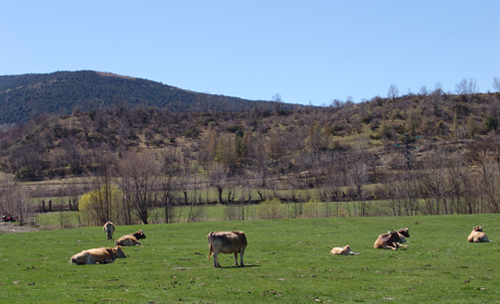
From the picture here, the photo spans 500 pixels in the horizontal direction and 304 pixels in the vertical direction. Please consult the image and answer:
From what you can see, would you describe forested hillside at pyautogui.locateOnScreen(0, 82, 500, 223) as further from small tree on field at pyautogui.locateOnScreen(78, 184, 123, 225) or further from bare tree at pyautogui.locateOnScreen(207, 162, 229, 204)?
small tree on field at pyautogui.locateOnScreen(78, 184, 123, 225)

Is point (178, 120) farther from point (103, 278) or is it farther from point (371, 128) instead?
point (103, 278)

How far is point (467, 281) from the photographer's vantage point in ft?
40.3

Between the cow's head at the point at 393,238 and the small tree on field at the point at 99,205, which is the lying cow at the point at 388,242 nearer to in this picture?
the cow's head at the point at 393,238

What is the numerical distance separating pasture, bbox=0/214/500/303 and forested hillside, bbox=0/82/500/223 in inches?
1168

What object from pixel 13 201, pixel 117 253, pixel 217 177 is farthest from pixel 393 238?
pixel 217 177

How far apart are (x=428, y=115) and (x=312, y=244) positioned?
13576cm

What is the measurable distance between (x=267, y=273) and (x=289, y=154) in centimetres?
11667

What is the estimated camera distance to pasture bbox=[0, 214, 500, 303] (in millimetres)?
10648

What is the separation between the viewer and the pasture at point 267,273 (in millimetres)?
10648

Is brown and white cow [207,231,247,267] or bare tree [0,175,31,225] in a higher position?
brown and white cow [207,231,247,267]

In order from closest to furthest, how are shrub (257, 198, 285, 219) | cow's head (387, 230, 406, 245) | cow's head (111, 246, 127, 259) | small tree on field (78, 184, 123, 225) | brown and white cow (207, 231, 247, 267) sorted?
1. brown and white cow (207, 231, 247, 267)
2. cow's head (111, 246, 127, 259)
3. cow's head (387, 230, 406, 245)
4. small tree on field (78, 184, 123, 225)
5. shrub (257, 198, 285, 219)

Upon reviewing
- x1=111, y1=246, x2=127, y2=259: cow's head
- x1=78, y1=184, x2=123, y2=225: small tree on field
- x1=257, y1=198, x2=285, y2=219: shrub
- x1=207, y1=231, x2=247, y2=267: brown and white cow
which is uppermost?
x1=207, y1=231, x2=247, y2=267: brown and white cow

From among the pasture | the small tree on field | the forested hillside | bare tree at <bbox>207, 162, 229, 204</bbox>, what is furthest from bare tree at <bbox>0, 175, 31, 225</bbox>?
bare tree at <bbox>207, 162, 229, 204</bbox>

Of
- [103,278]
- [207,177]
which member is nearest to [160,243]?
[103,278]
